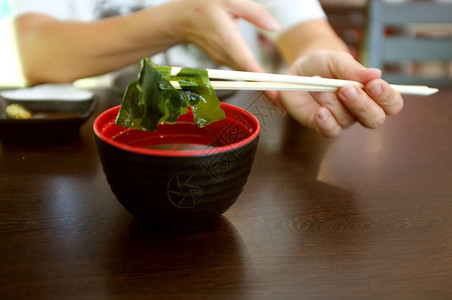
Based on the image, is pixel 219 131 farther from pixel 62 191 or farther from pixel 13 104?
pixel 13 104

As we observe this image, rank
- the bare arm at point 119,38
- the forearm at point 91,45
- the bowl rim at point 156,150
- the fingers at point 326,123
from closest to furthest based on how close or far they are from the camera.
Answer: the bowl rim at point 156,150
the fingers at point 326,123
the bare arm at point 119,38
the forearm at point 91,45

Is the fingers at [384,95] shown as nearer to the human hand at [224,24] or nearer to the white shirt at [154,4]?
the human hand at [224,24]

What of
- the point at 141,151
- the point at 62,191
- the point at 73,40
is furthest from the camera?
the point at 73,40

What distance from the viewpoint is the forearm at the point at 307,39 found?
5.16ft

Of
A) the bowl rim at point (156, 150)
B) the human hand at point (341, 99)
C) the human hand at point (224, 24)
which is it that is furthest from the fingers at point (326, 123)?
the bowl rim at point (156, 150)

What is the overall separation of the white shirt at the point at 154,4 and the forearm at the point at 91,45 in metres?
0.28

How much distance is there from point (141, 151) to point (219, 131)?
23cm

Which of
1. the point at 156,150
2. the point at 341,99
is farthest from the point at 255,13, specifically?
the point at 156,150

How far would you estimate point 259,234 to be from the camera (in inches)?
28.7

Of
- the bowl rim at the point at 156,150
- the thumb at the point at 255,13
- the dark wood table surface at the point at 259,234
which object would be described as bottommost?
the dark wood table surface at the point at 259,234

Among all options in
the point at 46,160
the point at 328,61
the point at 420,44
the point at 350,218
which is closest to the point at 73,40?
the point at 46,160

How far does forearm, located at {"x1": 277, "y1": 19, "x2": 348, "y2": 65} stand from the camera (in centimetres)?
157

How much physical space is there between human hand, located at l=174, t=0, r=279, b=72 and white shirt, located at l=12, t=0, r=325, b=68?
1.67ft

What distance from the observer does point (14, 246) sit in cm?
68
